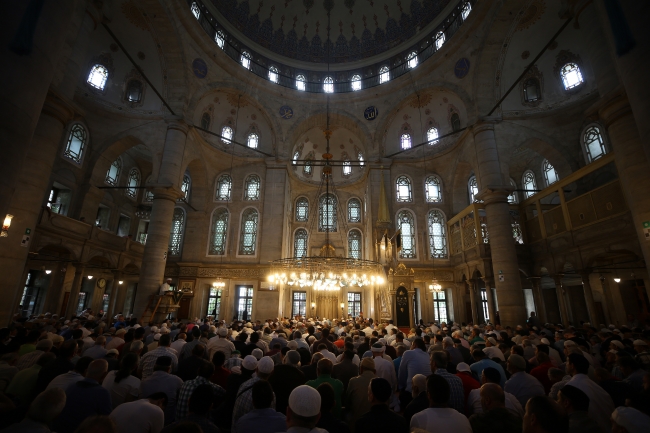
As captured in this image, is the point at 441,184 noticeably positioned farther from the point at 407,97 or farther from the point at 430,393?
the point at 430,393

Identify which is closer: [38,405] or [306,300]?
[38,405]

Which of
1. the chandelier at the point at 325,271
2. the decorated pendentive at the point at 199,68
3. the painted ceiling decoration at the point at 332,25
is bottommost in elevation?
the chandelier at the point at 325,271

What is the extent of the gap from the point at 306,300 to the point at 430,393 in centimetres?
1811

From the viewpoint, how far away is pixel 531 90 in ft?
52.5

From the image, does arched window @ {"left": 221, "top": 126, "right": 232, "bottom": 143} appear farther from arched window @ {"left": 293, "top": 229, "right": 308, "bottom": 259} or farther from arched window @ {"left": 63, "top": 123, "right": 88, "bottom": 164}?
arched window @ {"left": 293, "top": 229, "right": 308, "bottom": 259}

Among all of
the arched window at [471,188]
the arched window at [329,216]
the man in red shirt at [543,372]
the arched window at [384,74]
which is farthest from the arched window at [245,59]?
the man in red shirt at [543,372]

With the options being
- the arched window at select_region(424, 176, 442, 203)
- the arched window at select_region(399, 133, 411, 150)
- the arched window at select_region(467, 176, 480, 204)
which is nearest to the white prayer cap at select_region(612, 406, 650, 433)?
the arched window at select_region(467, 176, 480, 204)

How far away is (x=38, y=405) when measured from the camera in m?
1.99

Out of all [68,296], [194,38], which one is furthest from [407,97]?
[68,296]

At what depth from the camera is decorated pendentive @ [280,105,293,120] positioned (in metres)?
20.5

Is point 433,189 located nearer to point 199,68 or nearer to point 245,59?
point 245,59

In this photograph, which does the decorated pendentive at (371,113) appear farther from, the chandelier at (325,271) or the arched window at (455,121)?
the chandelier at (325,271)

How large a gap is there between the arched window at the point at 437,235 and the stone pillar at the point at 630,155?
481 inches

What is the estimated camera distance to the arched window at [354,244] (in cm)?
2258
